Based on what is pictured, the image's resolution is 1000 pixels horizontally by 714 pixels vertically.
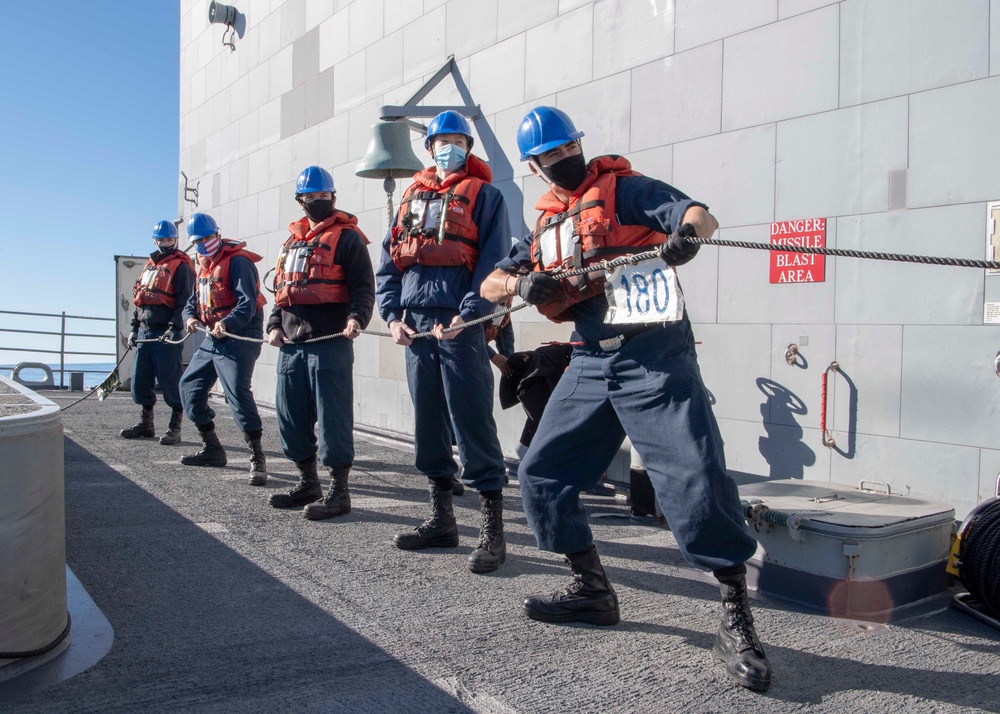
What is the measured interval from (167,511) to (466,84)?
4501 millimetres

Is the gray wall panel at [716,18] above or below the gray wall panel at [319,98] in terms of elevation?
below

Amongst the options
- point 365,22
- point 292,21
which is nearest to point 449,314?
point 365,22

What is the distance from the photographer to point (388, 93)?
337 inches

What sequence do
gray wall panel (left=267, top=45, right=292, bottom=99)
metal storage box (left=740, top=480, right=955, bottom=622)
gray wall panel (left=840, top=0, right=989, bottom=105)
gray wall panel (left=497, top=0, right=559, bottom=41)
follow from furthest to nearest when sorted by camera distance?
gray wall panel (left=267, top=45, right=292, bottom=99) → gray wall panel (left=497, top=0, right=559, bottom=41) → gray wall panel (left=840, top=0, right=989, bottom=105) → metal storage box (left=740, top=480, right=955, bottom=622)

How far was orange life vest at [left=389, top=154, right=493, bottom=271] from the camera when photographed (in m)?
4.17

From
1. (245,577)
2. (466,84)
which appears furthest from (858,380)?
(466,84)

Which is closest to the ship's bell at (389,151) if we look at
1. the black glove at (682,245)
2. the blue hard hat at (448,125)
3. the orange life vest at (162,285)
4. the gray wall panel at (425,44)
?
the gray wall panel at (425,44)

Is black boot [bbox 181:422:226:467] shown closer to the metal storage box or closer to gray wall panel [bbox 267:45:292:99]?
the metal storage box

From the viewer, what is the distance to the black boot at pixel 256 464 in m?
5.94

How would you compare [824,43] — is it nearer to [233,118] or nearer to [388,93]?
[388,93]

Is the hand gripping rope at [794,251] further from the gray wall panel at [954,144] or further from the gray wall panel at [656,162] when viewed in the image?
the gray wall panel at [656,162]

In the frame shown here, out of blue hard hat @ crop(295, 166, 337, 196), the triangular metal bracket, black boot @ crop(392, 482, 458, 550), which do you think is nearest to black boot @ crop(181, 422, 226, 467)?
blue hard hat @ crop(295, 166, 337, 196)

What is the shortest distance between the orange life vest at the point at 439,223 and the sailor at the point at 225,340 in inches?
82.2

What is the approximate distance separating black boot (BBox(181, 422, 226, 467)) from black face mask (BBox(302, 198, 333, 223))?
233 cm
